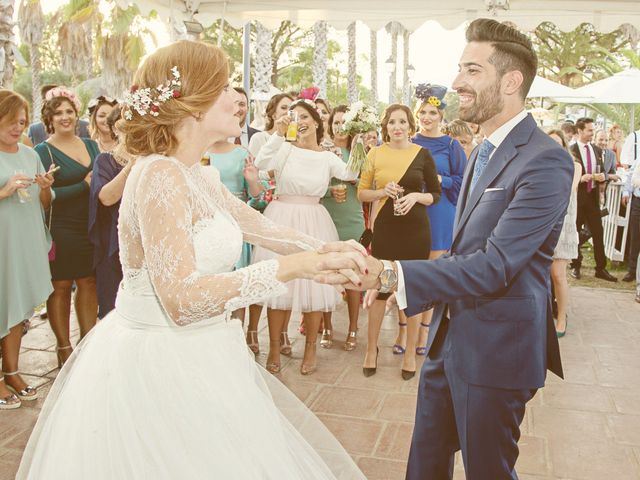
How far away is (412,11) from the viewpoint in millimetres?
7078

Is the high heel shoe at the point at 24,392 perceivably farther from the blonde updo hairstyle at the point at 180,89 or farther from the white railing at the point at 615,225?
the white railing at the point at 615,225

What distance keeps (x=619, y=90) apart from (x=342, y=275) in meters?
11.3

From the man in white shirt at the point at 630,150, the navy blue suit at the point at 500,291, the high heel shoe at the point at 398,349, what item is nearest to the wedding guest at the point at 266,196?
the high heel shoe at the point at 398,349

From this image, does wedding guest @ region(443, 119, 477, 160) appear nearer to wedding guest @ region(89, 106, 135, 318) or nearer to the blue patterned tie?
wedding guest @ region(89, 106, 135, 318)

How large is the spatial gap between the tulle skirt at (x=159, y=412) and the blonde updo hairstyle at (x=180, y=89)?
54 cm

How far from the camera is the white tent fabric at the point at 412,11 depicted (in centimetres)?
671

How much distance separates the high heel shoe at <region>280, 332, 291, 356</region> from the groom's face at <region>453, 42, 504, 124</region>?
330 cm

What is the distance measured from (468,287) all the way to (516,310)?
0.76ft

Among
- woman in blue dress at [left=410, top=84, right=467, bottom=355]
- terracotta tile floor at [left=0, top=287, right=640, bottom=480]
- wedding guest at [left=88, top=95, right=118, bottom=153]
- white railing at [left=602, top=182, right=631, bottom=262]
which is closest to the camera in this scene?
terracotta tile floor at [left=0, top=287, right=640, bottom=480]

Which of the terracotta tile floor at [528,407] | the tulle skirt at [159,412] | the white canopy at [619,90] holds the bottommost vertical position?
the terracotta tile floor at [528,407]

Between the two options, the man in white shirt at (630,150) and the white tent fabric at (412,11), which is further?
the man in white shirt at (630,150)

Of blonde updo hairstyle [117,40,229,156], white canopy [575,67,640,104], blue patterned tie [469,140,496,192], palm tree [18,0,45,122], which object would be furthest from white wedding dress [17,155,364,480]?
palm tree [18,0,45,122]

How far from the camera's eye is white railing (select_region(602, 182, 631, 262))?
9031 millimetres

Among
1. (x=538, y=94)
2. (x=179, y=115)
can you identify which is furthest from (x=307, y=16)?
(x=538, y=94)
